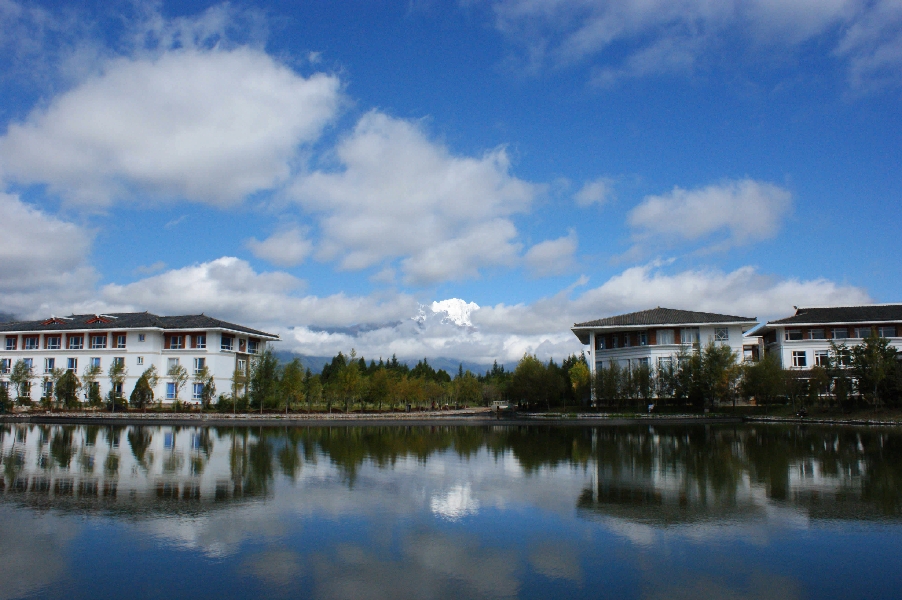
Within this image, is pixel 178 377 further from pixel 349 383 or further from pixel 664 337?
pixel 664 337

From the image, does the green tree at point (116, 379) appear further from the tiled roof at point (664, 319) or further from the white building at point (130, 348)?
the tiled roof at point (664, 319)

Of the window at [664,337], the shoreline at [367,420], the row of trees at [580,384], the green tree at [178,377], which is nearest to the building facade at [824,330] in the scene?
the row of trees at [580,384]

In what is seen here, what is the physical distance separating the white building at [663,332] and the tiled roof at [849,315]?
4.98 meters

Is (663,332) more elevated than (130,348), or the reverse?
(663,332)

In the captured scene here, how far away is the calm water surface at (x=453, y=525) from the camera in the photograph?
24.4 ft

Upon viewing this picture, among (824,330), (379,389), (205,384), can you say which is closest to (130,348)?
(205,384)

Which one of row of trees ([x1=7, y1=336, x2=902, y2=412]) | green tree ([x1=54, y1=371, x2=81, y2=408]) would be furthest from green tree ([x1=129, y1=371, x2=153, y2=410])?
green tree ([x1=54, y1=371, x2=81, y2=408])

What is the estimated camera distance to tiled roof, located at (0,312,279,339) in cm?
5147

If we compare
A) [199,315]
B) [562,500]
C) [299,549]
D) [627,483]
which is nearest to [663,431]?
[627,483]

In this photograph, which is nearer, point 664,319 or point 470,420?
point 470,420

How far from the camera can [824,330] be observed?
4956cm

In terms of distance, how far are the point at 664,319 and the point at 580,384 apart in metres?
8.05

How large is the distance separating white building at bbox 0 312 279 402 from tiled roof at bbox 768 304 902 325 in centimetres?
4415

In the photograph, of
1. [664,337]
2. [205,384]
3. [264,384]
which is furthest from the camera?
[205,384]
